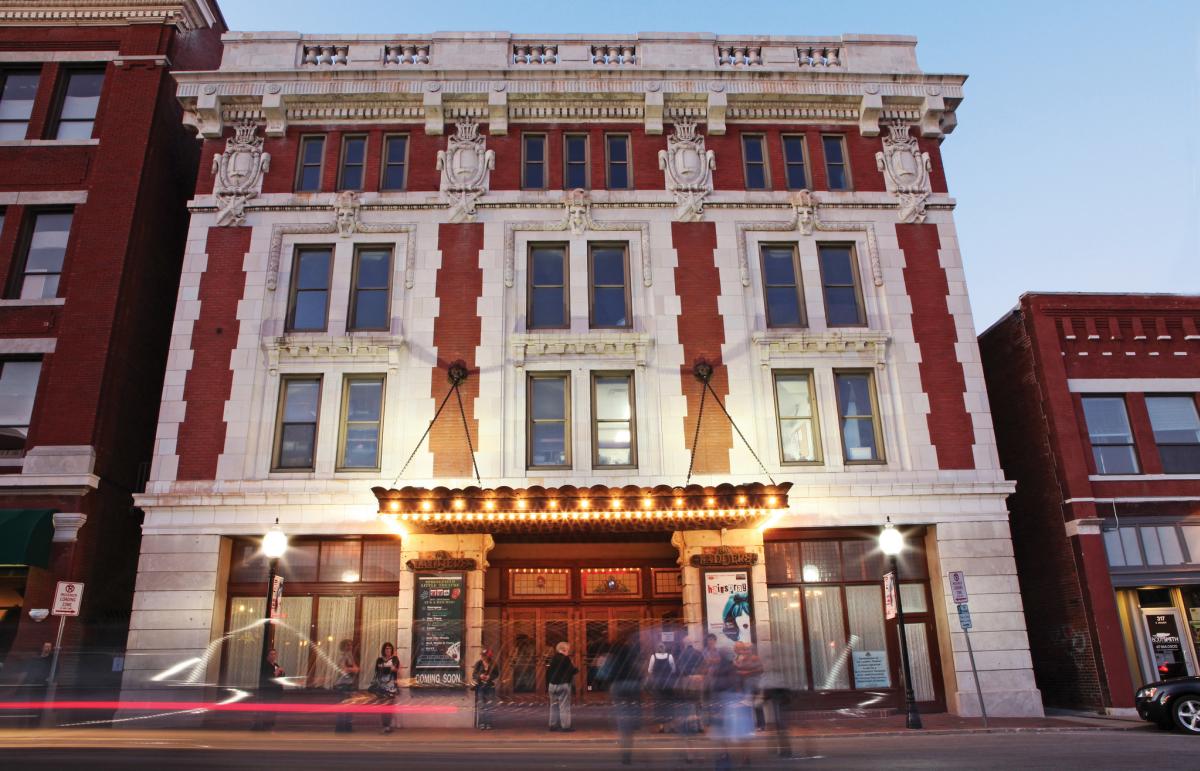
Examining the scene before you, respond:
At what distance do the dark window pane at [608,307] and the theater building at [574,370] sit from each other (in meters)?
0.13

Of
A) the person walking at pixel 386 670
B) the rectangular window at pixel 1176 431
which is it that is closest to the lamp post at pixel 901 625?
the rectangular window at pixel 1176 431

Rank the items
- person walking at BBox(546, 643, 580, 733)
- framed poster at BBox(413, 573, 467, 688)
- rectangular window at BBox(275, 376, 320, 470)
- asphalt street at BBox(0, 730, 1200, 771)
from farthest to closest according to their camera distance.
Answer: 1. rectangular window at BBox(275, 376, 320, 470)
2. framed poster at BBox(413, 573, 467, 688)
3. person walking at BBox(546, 643, 580, 733)
4. asphalt street at BBox(0, 730, 1200, 771)

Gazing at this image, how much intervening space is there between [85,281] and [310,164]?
6187 mm

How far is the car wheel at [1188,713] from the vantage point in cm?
1480

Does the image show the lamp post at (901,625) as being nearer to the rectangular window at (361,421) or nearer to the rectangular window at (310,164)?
the rectangular window at (361,421)

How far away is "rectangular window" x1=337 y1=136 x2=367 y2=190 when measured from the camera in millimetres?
21188

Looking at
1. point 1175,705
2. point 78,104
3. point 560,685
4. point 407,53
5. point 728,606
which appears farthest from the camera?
point 407,53

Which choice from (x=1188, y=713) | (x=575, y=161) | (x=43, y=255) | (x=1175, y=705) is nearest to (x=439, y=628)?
(x=575, y=161)

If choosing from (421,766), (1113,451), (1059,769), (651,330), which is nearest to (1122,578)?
(1113,451)

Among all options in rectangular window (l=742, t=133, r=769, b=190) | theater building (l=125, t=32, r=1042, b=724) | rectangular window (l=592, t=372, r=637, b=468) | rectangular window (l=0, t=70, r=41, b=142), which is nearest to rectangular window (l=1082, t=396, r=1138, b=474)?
theater building (l=125, t=32, r=1042, b=724)

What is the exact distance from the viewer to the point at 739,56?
22359 millimetres

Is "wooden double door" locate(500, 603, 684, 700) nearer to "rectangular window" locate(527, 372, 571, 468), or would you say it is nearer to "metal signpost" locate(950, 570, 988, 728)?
"rectangular window" locate(527, 372, 571, 468)

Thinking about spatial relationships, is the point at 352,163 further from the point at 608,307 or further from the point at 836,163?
the point at 836,163

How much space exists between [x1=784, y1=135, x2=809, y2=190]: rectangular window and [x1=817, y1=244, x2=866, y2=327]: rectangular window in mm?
1972
